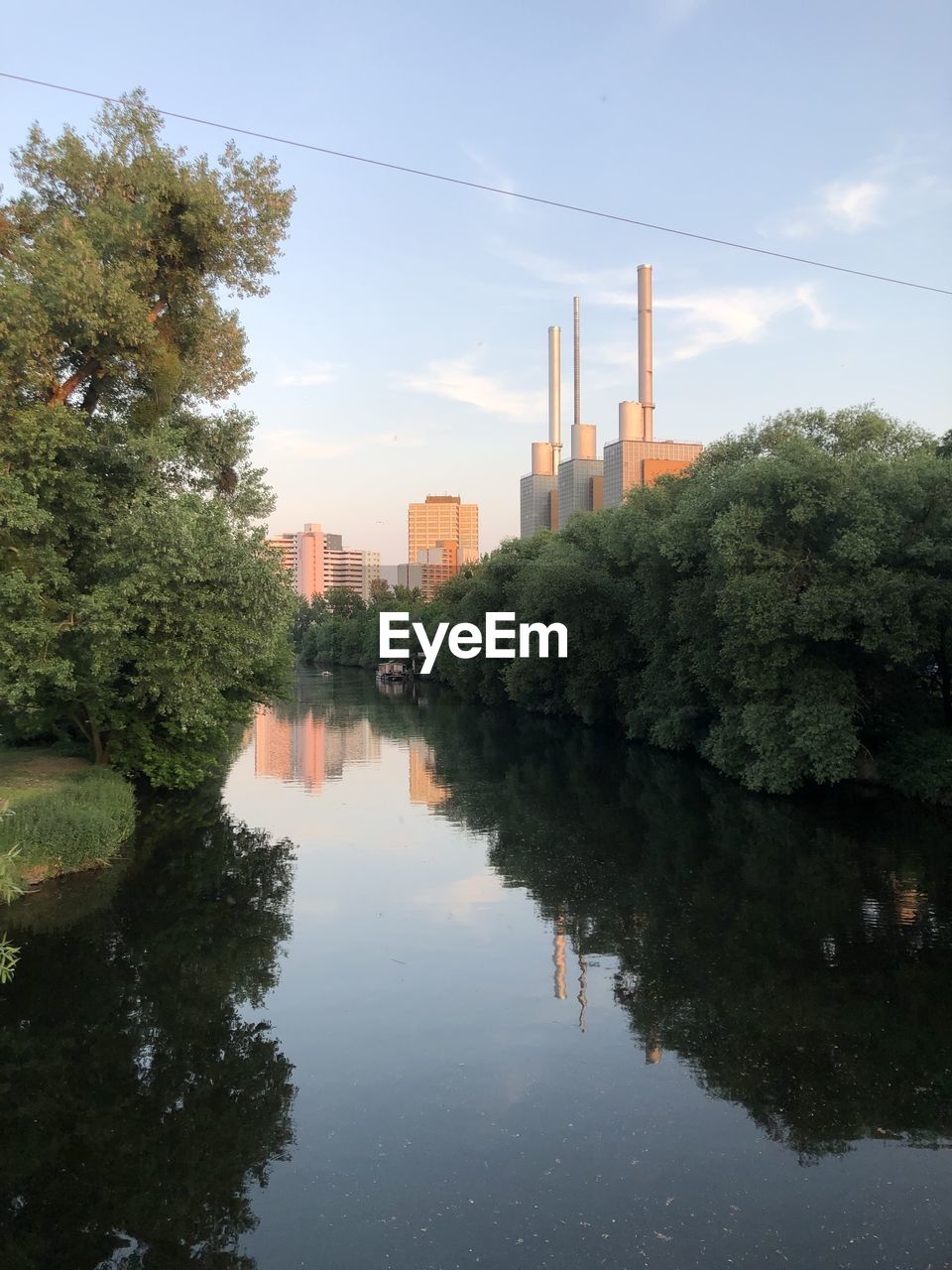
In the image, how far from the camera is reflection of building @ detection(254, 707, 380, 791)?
3719 cm

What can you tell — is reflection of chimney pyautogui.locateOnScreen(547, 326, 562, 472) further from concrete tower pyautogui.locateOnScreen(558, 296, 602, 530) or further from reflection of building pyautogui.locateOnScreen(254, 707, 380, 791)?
reflection of building pyautogui.locateOnScreen(254, 707, 380, 791)

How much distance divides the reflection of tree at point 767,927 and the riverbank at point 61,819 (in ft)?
28.5

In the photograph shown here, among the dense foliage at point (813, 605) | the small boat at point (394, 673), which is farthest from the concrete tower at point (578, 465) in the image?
the dense foliage at point (813, 605)

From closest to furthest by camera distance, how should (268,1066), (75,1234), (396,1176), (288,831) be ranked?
1. (75,1234)
2. (396,1176)
3. (268,1066)
4. (288,831)

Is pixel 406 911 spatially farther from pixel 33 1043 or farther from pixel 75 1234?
pixel 75 1234

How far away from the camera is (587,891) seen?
1986 cm

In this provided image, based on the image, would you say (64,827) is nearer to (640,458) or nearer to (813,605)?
(813,605)

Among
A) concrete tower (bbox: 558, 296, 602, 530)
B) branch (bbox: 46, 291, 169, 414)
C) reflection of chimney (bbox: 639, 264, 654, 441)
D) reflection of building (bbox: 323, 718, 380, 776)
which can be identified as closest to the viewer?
branch (bbox: 46, 291, 169, 414)

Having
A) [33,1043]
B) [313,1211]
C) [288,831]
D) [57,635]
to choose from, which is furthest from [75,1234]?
[288,831]

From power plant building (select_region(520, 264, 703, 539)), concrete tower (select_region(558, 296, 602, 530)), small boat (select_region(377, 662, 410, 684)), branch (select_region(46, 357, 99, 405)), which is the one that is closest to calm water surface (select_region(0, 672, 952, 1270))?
branch (select_region(46, 357, 99, 405))

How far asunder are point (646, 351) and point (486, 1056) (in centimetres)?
10471

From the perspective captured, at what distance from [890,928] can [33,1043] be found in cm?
1354

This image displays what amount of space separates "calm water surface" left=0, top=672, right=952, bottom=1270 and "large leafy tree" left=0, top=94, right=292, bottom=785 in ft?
16.1

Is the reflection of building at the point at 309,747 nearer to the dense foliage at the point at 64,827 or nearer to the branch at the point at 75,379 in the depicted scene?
the dense foliage at the point at 64,827
